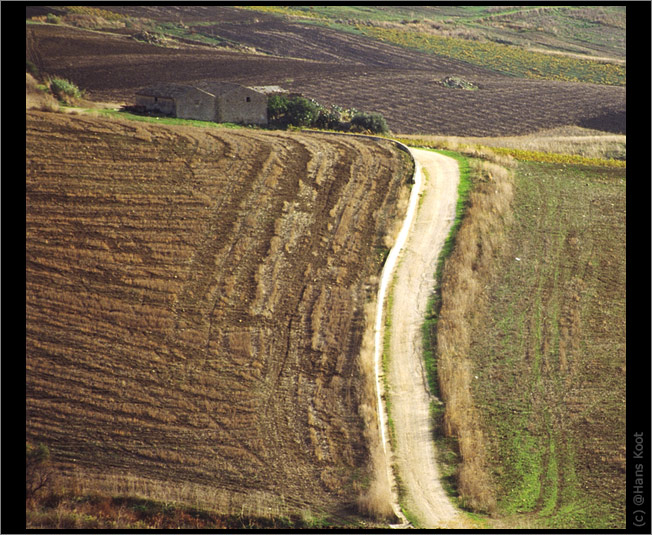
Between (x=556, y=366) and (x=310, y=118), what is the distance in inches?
1202

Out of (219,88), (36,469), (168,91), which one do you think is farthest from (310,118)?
(36,469)

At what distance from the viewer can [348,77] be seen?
78438 mm

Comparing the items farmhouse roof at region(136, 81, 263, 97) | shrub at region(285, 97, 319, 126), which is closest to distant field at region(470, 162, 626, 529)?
shrub at region(285, 97, 319, 126)

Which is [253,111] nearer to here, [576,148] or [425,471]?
[576,148]

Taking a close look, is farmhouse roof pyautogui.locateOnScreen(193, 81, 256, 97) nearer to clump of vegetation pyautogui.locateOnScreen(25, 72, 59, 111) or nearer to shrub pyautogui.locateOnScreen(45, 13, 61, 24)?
Answer: clump of vegetation pyautogui.locateOnScreen(25, 72, 59, 111)

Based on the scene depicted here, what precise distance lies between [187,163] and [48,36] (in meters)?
44.7

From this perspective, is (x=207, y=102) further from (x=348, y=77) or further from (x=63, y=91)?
(x=348, y=77)

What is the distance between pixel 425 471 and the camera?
2097 centimetres

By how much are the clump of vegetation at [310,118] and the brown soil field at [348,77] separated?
8.09 meters

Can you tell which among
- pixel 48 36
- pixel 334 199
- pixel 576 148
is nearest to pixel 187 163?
pixel 334 199

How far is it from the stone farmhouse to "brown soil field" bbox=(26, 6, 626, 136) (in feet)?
20.3

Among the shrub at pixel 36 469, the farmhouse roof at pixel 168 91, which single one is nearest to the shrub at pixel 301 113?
the farmhouse roof at pixel 168 91

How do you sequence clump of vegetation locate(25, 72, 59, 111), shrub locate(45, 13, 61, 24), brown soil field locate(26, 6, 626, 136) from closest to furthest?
clump of vegetation locate(25, 72, 59, 111) → brown soil field locate(26, 6, 626, 136) → shrub locate(45, 13, 61, 24)

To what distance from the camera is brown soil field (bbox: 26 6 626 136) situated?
212 ft
